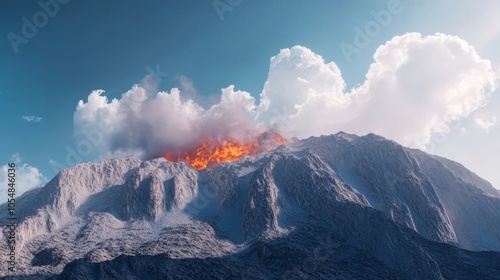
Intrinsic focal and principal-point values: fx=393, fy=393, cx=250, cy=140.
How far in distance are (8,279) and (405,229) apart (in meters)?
133

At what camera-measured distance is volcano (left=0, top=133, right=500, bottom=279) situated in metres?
124

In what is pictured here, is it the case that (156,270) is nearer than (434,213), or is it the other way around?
(156,270)

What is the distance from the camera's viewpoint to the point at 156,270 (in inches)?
4550

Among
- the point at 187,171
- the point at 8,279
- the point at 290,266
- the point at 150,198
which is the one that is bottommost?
the point at 290,266

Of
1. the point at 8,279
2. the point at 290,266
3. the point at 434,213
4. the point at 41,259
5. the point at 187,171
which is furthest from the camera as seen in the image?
the point at 187,171

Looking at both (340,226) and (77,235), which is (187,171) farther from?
(340,226)

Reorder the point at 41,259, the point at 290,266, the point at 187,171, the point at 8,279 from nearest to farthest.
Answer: the point at 8,279
the point at 290,266
the point at 41,259
the point at 187,171

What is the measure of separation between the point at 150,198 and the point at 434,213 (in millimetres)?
121253

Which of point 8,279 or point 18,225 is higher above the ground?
point 18,225

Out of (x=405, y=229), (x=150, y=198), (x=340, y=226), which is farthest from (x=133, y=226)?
(x=405, y=229)

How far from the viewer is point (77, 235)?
149m

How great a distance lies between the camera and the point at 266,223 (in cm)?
15075

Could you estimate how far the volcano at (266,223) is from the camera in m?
124

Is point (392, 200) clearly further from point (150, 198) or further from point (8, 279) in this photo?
point (8, 279)
